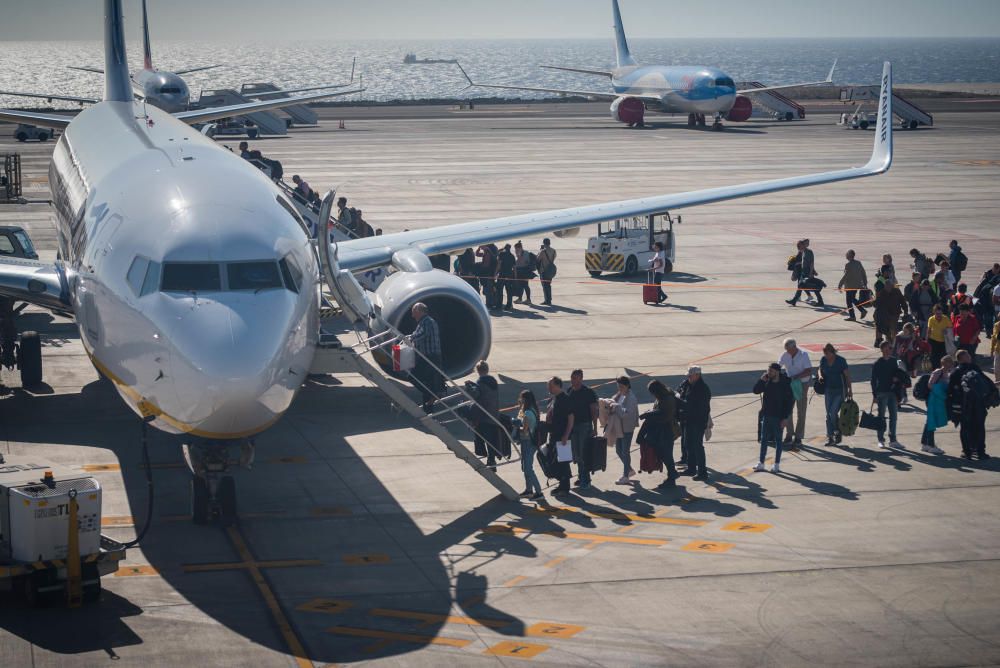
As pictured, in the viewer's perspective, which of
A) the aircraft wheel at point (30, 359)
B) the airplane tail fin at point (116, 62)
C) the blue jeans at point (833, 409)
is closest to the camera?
the blue jeans at point (833, 409)

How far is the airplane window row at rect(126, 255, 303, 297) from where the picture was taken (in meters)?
15.6

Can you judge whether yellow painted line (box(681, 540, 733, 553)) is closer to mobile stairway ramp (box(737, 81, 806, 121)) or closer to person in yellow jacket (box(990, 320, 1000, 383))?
person in yellow jacket (box(990, 320, 1000, 383))

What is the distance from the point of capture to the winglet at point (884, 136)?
3188cm

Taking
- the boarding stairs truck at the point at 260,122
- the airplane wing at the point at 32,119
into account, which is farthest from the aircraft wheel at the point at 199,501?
the boarding stairs truck at the point at 260,122

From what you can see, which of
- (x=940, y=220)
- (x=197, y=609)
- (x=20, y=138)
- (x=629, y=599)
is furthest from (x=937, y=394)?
(x=20, y=138)

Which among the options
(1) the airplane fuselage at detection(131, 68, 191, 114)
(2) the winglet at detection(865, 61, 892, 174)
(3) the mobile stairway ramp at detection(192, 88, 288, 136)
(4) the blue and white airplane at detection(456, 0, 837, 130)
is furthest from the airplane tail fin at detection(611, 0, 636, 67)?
(2) the winglet at detection(865, 61, 892, 174)

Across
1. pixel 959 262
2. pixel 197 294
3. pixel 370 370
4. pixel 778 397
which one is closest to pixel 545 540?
pixel 370 370

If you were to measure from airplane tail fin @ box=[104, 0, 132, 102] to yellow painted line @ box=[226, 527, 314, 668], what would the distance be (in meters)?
18.1

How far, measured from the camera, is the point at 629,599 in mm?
14633

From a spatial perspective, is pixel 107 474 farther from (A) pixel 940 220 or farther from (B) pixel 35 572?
(A) pixel 940 220

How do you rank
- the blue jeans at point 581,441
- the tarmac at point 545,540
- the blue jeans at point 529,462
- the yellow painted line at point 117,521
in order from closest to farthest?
the tarmac at point 545,540, the yellow painted line at point 117,521, the blue jeans at point 529,462, the blue jeans at point 581,441

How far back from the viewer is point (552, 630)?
541 inches

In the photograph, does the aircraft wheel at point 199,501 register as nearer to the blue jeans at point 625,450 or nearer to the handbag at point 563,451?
the handbag at point 563,451

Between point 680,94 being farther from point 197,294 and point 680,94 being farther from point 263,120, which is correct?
point 197,294
